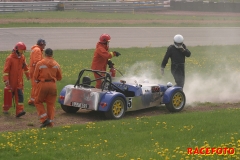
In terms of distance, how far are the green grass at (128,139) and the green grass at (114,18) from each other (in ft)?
72.6

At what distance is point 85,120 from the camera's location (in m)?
12.1

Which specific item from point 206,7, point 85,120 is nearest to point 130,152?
point 85,120

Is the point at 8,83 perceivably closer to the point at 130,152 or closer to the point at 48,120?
the point at 48,120

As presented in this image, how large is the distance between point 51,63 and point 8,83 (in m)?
1.96

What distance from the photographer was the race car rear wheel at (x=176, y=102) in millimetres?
12969

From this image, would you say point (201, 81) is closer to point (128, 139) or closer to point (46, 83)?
point (46, 83)

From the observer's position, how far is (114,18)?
1501 inches

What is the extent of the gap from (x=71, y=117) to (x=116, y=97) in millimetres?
1307

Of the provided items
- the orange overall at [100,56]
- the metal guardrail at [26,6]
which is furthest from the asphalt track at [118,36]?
the orange overall at [100,56]

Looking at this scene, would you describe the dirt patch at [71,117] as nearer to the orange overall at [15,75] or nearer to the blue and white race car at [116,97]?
the blue and white race car at [116,97]

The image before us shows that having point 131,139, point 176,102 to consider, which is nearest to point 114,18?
point 176,102

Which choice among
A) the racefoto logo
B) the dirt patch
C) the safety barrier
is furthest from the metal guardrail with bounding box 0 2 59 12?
the racefoto logo

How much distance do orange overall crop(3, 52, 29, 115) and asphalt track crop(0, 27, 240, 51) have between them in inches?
472

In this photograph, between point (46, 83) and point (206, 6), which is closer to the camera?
point (46, 83)
